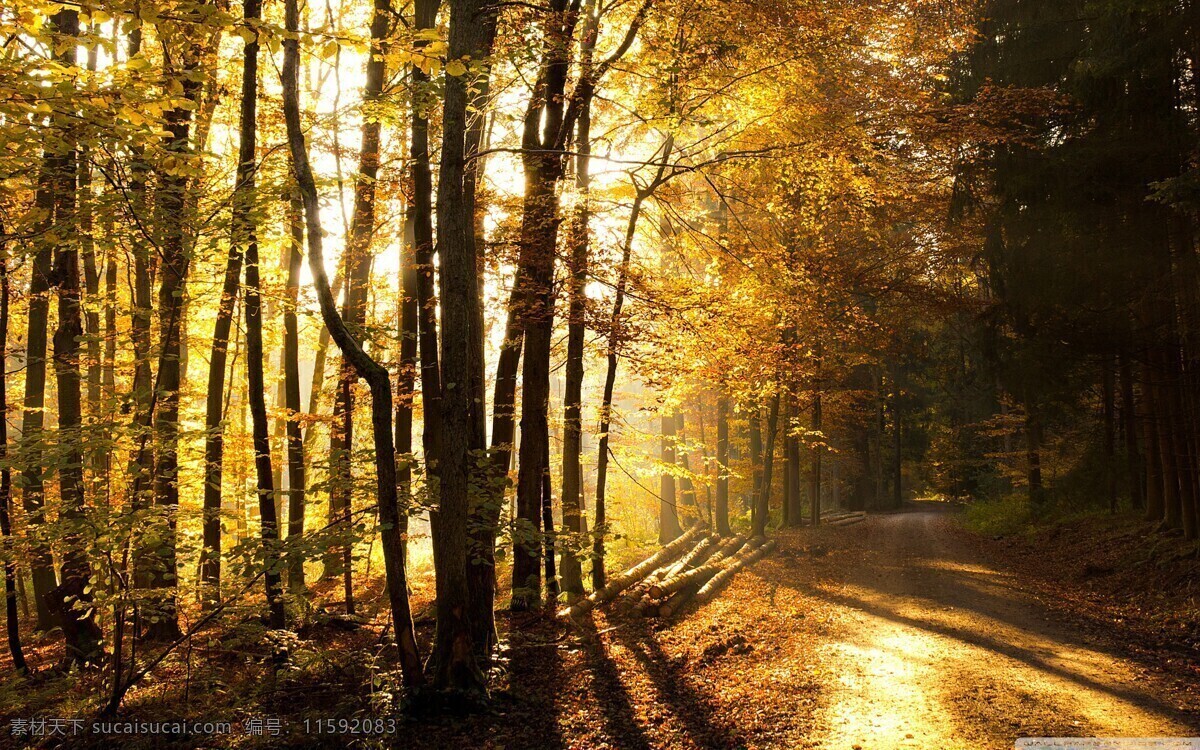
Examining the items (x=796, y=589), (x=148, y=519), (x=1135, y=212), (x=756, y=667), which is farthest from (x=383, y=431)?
(x=1135, y=212)

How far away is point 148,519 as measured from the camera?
5797mm

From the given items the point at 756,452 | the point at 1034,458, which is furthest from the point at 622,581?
the point at 1034,458

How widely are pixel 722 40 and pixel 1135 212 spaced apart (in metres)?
7.28

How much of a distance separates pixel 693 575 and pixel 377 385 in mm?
8086

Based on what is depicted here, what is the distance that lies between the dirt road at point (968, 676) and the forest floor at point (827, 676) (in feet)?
0.08

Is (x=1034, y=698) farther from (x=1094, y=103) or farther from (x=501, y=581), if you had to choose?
(x=501, y=581)

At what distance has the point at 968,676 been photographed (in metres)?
6.87

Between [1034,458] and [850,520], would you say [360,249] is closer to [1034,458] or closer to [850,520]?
[1034,458]

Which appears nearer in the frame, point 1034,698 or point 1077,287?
point 1034,698

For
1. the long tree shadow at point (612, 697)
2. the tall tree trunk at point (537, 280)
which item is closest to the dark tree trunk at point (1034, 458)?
the tall tree trunk at point (537, 280)

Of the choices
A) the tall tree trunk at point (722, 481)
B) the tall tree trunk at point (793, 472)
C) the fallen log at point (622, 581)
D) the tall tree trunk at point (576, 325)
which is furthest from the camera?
the tall tree trunk at point (722, 481)

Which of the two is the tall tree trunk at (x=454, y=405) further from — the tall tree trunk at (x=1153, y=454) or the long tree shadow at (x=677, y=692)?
the tall tree trunk at (x=1153, y=454)

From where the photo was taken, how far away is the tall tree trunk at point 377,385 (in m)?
5.85

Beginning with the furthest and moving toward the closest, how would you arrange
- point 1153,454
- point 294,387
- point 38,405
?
point 1153,454
point 294,387
point 38,405
